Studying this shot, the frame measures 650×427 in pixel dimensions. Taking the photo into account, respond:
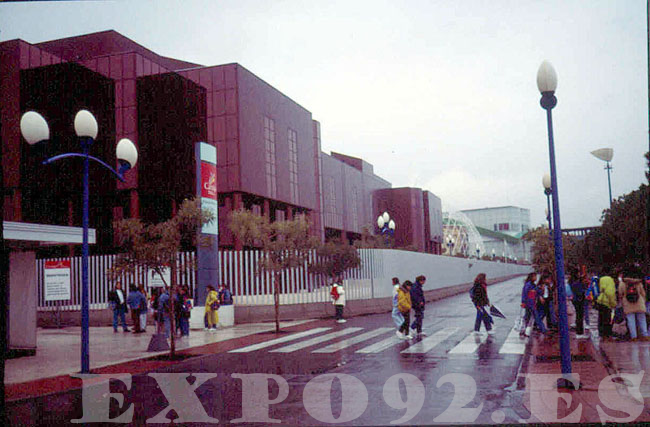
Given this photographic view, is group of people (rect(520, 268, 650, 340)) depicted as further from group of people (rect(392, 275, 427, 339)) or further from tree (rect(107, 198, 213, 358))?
tree (rect(107, 198, 213, 358))

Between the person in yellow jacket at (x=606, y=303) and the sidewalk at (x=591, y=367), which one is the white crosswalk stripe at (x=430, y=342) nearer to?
the sidewalk at (x=591, y=367)

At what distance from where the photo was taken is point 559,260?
9688 mm

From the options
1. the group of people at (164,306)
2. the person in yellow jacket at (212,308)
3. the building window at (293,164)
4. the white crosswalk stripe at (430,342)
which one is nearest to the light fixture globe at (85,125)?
the group of people at (164,306)

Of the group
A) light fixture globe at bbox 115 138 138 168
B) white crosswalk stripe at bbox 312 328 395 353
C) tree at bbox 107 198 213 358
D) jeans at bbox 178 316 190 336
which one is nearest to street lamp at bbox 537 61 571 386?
white crosswalk stripe at bbox 312 328 395 353

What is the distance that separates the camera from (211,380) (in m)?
11.4

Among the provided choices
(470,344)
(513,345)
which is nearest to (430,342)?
(470,344)

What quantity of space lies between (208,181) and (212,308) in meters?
5.51

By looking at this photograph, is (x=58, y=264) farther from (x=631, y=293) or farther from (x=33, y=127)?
(x=631, y=293)

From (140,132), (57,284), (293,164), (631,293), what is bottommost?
(631,293)

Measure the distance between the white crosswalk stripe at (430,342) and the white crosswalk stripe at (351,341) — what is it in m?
1.77

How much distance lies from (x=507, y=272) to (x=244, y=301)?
3581 inches

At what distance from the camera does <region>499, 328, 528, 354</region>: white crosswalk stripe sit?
46.3 feet

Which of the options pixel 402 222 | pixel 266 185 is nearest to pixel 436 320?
pixel 266 185

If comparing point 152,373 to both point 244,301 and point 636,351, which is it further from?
point 244,301
